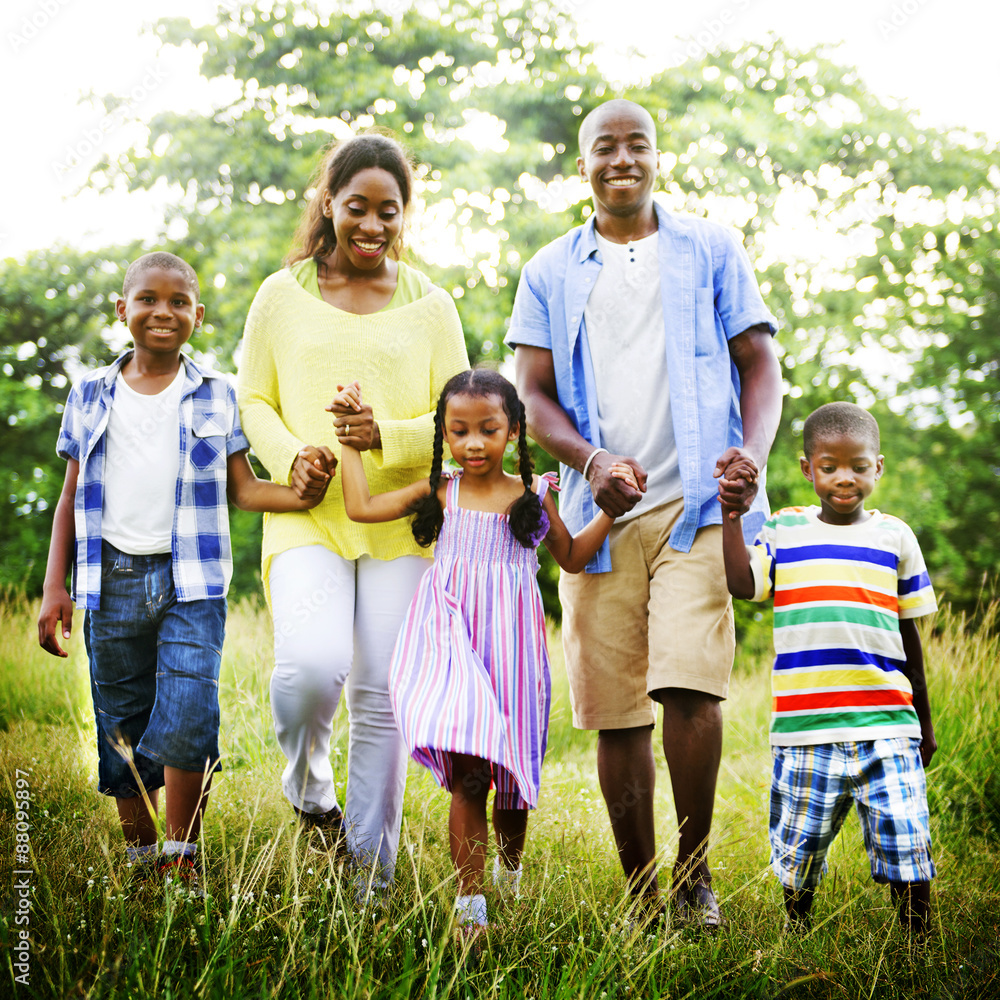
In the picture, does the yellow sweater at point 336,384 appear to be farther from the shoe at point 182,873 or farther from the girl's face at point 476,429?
the shoe at point 182,873

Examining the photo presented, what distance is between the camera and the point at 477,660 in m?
2.73

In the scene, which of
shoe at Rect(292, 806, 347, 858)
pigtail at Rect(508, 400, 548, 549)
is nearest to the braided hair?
pigtail at Rect(508, 400, 548, 549)

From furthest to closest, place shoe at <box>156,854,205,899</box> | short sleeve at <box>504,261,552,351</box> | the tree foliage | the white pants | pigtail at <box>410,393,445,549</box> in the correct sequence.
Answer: the tree foliage, short sleeve at <box>504,261,552,351</box>, pigtail at <box>410,393,445,549</box>, the white pants, shoe at <box>156,854,205,899</box>

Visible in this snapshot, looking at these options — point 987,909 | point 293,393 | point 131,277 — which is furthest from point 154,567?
point 987,909

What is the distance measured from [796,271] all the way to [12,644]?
30.3 feet

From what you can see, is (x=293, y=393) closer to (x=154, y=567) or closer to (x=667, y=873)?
(x=154, y=567)

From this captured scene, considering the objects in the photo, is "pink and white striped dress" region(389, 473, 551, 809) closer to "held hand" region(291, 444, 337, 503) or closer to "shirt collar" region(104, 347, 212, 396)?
"held hand" region(291, 444, 337, 503)

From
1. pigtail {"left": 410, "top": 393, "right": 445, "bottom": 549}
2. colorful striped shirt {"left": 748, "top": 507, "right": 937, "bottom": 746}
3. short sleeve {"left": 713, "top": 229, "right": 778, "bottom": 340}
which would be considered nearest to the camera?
colorful striped shirt {"left": 748, "top": 507, "right": 937, "bottom": 746}

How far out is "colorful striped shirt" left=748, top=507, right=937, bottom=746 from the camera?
2699 millimetres

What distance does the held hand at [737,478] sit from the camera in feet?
8.70

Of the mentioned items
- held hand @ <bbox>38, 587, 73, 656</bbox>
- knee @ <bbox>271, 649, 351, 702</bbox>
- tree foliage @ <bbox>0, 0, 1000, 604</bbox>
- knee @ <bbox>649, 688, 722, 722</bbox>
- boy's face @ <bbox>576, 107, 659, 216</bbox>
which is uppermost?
tree foliage @ <bbox>0, 0, 1000, 604</bbox>

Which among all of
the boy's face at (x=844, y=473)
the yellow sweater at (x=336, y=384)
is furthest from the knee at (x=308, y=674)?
the boy's face at (x=844, y=473)
